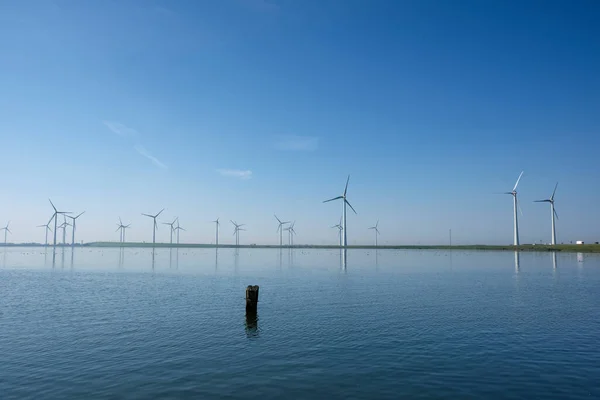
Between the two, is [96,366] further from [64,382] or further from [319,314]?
[319,314]

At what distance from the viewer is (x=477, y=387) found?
15.2 m

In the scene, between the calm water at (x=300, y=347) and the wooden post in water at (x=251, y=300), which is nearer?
the calm water at (x=300, y=347)

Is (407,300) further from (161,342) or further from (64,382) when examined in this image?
(64,382)

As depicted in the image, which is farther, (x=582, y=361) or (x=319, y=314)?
(x=319, y=314)

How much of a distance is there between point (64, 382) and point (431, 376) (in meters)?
15.2

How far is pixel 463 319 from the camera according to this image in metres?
28.5

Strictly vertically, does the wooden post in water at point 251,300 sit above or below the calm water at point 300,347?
above

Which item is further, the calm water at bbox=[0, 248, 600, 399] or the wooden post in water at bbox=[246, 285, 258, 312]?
the wooden post in water at bbox=[246, 285, 258, 312]

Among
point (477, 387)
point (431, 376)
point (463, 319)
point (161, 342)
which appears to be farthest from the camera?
point (463, 319)

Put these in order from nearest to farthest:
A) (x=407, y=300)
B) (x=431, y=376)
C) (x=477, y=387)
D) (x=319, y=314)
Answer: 1. (x=477, y=387)
2. (x=431, y=376)
3. (x=319, y=314)
4. (x=407, y=300)

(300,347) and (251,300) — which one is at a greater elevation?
(251,300)

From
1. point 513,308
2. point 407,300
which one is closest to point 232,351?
point 407,300

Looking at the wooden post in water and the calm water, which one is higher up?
the wooden post in water

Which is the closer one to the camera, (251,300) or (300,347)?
(300,347)
